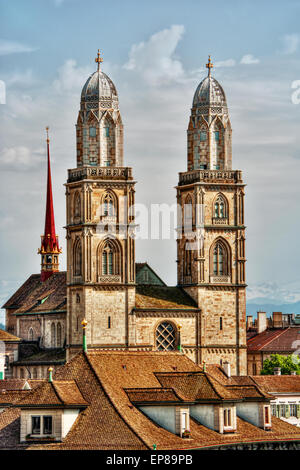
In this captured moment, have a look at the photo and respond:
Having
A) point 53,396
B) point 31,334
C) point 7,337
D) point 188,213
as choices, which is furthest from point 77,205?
point 53,396

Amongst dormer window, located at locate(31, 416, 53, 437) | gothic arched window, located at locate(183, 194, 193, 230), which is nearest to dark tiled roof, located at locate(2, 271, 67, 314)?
gothic arched window, located at locate(183, 194, 193, 230)

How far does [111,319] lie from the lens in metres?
134

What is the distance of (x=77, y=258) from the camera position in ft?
447

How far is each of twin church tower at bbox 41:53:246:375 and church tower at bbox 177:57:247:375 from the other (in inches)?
3.3

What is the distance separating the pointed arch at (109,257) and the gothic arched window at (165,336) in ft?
18.9

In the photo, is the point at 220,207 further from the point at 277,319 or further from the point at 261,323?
the point at 277,319

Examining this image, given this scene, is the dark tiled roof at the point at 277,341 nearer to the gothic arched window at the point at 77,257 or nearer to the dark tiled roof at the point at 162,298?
the dark tiled roof at the point at 162,298

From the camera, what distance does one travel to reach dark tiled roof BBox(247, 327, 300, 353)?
166 metres

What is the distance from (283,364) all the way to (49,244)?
42.4 m

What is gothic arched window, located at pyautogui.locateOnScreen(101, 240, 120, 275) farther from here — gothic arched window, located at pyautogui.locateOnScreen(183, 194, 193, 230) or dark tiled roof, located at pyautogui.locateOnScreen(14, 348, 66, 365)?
dark tiled roof, located at pyautogui.locateOnScreen(14, 348, 66, 365)

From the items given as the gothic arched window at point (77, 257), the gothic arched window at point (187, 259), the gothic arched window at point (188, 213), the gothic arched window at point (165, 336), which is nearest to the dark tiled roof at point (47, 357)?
the gothic arched window at point (77, 257)

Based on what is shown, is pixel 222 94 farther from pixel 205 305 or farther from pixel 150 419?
pixel 150 419

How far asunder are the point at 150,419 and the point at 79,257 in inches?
2251

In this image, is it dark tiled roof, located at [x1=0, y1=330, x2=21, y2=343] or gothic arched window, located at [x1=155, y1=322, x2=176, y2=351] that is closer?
gothic arched window, located at [x1=155, y1=322, x2=176, y2=351]
